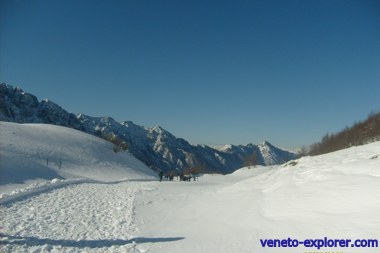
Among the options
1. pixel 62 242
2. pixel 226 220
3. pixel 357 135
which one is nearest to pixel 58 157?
pixel 357 135

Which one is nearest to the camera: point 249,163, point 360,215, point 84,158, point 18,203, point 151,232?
point 360,215

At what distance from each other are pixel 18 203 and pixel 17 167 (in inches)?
674

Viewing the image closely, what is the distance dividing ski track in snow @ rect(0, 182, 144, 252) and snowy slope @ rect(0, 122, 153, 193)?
14821 millimetres

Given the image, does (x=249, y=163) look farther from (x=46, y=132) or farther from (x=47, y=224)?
(x=47, y=224)

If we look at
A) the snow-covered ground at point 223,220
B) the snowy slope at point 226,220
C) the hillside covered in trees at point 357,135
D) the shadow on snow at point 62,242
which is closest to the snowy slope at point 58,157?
the snow-covered ground at point 223,220

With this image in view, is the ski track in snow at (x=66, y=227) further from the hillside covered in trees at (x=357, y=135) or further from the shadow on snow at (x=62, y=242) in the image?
the hillside covered in trees at (x=357, y=135)

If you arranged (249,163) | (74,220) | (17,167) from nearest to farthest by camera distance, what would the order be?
(74,220), (17,167), (249,163)

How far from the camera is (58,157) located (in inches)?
1967

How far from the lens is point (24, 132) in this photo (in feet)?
188

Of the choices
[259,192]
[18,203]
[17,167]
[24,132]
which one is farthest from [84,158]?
[259,192]

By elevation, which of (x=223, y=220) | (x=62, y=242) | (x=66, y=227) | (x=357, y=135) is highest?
(x=357, y=135)

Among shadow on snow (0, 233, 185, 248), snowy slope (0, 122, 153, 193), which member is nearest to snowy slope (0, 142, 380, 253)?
shadow on snow (0, 233, 185, 248)

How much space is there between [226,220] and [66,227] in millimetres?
6032

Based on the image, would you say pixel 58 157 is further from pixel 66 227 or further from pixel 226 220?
pixel 226 220
